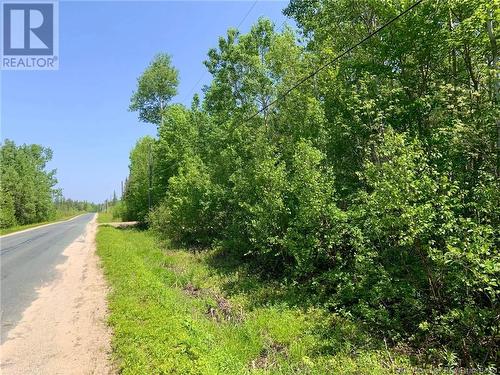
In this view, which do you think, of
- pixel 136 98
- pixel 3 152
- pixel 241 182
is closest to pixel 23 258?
pixel 241 182

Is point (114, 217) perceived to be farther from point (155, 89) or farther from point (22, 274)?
point (22, 274)

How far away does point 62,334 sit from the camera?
22.3 feet

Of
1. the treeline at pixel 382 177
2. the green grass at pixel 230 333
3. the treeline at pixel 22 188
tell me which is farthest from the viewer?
the treeline at pixel 22 188

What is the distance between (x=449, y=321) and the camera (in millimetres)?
5820

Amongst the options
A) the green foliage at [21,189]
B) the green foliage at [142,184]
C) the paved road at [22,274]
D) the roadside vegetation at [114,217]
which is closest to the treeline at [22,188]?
the green foliage at [21,189]

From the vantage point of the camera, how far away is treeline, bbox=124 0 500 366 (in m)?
5.85

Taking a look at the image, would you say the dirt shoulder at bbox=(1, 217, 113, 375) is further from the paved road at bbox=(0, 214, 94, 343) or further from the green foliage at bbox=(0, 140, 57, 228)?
the green foliage at bbox=(0, 140, 57, 228)

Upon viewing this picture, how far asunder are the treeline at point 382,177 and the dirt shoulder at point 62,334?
463cm

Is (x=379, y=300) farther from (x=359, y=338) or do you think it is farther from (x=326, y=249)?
(x=326, y=249)

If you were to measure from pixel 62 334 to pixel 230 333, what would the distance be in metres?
3.16

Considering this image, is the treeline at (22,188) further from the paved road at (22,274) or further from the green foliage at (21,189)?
the paved road at (22,274)

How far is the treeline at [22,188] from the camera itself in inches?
1835

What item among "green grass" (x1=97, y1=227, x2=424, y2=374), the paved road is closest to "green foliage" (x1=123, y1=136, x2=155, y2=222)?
the paved road

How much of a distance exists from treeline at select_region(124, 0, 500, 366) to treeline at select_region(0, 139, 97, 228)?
128 ft
